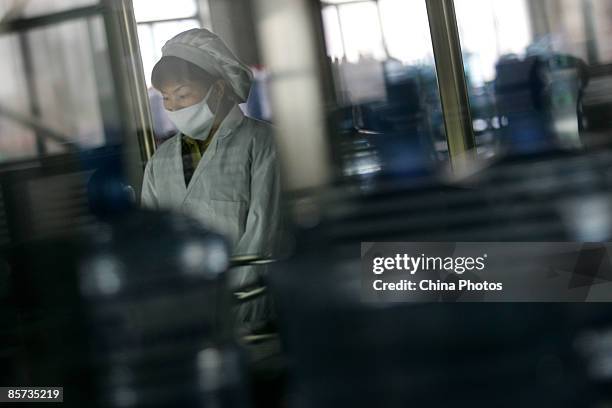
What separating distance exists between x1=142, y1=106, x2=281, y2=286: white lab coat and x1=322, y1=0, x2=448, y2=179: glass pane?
0.20 metres

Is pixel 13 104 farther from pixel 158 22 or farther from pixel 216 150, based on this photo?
pixel 216 150

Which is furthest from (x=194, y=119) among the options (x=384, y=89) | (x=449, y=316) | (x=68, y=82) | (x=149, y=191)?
(x=449, y=316)

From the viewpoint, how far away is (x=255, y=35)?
2729 millimetres

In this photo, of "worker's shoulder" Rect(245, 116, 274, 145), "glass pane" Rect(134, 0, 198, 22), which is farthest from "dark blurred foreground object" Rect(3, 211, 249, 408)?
"glass pane" Rect(134, 0, 198, 22)

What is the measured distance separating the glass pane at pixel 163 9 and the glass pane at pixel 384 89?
0.35 meters

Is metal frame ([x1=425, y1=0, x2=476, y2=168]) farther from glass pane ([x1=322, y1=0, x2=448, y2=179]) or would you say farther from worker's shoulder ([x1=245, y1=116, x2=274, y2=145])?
worker's shoulder ([x1=245, y1=116, x2=274, y2=145])

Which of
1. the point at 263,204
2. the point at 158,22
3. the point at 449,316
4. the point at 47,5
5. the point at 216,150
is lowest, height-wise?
the point at 449,316

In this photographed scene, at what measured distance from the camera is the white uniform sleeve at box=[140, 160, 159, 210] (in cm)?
282

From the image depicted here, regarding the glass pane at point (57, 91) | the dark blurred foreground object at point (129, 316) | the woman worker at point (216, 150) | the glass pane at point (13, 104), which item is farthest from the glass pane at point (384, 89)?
the glass pane at point (13, 104)

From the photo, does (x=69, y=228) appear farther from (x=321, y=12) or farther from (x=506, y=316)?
(x=506, y=316)

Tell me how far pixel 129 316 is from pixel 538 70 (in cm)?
125

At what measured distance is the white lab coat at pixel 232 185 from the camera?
8.98ft

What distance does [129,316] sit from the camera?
9.61 feet

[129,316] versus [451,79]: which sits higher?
[451,79]
